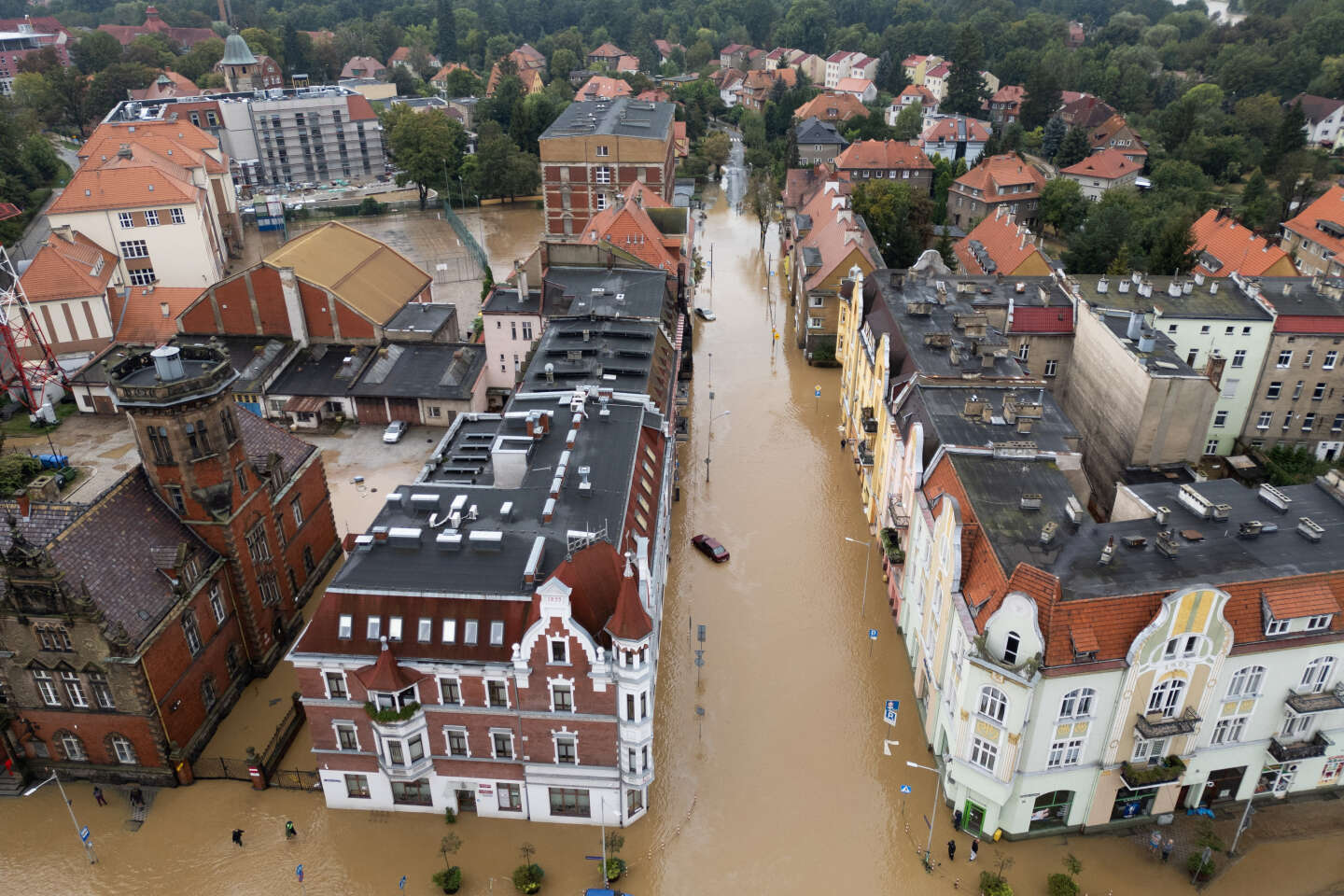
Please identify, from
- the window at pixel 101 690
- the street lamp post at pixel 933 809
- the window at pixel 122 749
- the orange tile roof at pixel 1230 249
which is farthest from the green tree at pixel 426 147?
the street lamp post at pixel 933 809

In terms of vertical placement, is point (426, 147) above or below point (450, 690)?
above

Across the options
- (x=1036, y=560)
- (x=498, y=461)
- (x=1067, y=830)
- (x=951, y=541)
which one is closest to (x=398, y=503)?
(x=498, y=461)

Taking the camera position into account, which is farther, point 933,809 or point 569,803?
point 933,809

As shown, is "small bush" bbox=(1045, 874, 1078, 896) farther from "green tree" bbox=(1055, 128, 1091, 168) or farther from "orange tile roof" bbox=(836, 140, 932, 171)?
"green tree" bbox=(1055, 128, 1091, 168)

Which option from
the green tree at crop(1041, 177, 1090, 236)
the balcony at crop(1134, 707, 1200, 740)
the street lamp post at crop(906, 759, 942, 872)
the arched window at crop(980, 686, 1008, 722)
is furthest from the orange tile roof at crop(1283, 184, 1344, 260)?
the arched window at crop(980, 686, 1008, 722)

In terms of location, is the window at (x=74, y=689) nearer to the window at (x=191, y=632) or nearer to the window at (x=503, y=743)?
the window at (x=191, y=632)

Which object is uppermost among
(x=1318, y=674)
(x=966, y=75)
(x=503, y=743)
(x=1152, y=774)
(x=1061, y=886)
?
(x=966, y=75)

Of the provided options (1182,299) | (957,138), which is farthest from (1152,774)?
(957,138)

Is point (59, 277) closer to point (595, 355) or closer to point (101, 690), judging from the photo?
point (595, 355)
